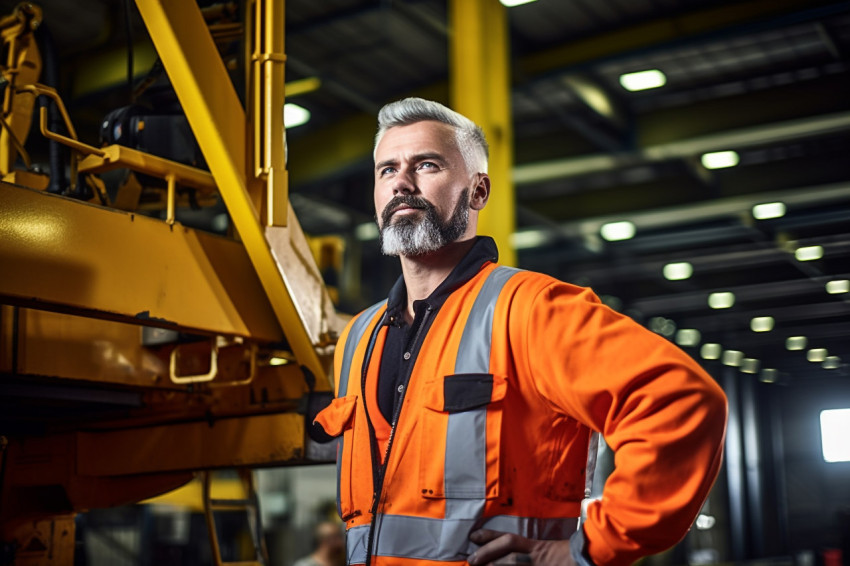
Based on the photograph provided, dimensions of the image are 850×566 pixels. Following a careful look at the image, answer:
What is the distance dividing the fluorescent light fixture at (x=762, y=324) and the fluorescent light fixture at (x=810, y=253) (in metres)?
0.86

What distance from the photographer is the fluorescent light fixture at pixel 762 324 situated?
7.74 meters

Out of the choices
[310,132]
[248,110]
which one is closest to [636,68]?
[310,132]

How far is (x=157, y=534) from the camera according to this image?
60.2ft

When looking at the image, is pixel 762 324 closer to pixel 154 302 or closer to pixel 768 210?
pixel 768 210

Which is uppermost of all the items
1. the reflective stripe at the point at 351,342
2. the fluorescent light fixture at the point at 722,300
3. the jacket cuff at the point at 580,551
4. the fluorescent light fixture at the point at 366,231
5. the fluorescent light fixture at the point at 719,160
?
the fluorescent light fixture at the point at 719,160

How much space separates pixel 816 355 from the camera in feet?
19.9

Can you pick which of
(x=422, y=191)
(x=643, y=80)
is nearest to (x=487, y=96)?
(x=643, y=80)

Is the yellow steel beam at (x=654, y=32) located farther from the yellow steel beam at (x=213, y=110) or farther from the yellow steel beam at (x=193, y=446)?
the yellow steel beam at (x=193, y=446)

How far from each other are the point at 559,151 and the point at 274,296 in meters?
9.83

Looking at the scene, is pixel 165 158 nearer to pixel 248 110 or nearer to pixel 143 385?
pixel 248 110

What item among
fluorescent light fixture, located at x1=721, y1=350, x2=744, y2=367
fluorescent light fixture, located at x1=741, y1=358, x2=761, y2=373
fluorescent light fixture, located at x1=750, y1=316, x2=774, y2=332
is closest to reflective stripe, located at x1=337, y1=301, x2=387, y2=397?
fluorescent light fixture, located at x1=750, y1=316, x2=774, y2=332

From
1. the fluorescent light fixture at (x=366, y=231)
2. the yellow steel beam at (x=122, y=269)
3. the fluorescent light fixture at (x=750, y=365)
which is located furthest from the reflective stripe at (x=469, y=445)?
the fluorescent light fixture at (x=366, y=231)

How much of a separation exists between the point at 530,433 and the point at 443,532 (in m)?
0.26

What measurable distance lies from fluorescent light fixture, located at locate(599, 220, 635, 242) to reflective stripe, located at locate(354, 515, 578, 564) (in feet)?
45.6
